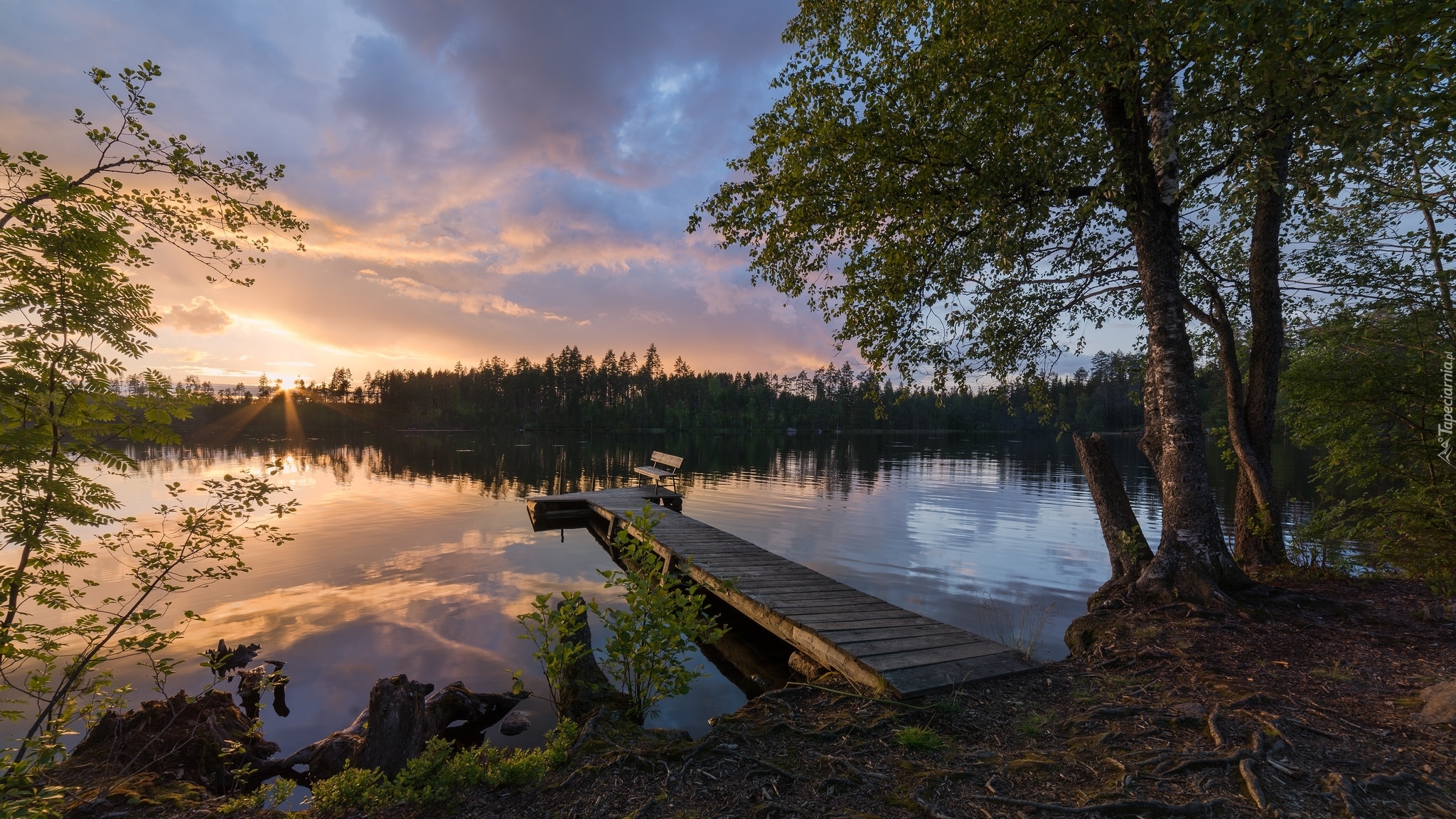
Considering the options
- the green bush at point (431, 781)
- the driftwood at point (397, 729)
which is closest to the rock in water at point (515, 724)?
the driftwood at point (397, 729)

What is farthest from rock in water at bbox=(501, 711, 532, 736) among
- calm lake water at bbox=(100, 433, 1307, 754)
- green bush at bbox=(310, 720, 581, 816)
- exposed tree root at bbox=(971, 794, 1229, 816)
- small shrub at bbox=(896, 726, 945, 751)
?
exposed tree root at bbox=(971, 794, 1229, 816)

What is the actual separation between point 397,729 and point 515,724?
190 centimetres

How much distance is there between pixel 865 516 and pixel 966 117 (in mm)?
15694

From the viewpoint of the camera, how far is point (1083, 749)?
13.8 ft

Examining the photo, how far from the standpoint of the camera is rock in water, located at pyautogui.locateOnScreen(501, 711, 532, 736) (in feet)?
22.9

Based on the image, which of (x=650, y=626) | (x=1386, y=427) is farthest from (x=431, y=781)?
(x=1386, y=427)

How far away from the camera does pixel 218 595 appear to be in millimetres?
11734

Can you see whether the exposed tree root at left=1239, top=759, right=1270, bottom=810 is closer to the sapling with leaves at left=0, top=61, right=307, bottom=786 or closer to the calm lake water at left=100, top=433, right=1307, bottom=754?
the calm lake water at left=100, top=433, right=1307, bottom=754

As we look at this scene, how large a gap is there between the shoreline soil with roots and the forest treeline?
108 meters

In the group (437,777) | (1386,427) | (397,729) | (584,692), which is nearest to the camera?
(437,777)

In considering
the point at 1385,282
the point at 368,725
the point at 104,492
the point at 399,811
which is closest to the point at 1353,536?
the point at 1385,282

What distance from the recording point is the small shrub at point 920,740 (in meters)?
4.42

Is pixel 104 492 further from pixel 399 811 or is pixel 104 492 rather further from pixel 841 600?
pixel 841 600

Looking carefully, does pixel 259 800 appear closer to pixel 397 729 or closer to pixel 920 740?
pixel 397 729
